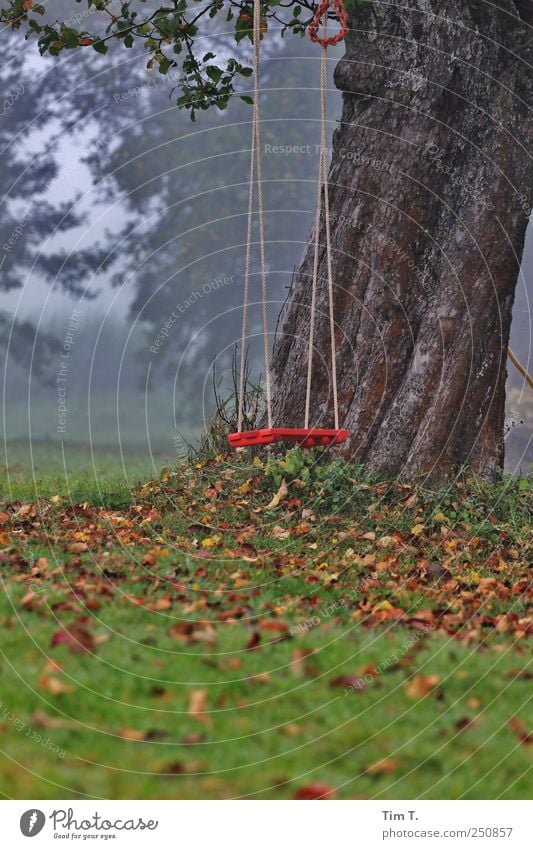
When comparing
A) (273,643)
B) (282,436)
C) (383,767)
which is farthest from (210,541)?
(383,767)

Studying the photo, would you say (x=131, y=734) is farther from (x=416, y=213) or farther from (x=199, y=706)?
(x=416, y=213)

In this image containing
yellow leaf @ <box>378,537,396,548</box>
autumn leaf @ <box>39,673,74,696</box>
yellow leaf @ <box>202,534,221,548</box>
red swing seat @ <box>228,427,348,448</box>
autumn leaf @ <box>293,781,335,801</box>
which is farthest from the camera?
yellow leaf @ <box>378,537,396,548</box>

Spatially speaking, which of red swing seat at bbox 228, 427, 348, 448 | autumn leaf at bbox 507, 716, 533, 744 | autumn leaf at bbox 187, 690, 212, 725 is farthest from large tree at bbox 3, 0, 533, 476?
autumn leaf at bbox 187, 690, 212, 725

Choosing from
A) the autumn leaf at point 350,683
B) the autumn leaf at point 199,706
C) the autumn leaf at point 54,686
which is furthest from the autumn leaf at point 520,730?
the autumn leaf at point 54,686

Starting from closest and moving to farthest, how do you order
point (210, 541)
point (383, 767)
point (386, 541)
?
point (383, 767) → point (210, 541) → point (386, 541)

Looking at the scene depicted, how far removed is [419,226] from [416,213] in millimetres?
121

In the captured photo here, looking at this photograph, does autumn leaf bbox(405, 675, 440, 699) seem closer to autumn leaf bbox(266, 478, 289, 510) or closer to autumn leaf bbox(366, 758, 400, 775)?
autumn leaf bbox(366, 758, 400, 775)

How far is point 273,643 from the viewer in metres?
4.81

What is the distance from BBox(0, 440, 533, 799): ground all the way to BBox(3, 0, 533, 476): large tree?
762 millimetres

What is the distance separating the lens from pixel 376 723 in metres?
4.01

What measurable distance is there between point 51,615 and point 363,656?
166 cm

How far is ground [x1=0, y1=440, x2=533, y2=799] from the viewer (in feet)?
12.2

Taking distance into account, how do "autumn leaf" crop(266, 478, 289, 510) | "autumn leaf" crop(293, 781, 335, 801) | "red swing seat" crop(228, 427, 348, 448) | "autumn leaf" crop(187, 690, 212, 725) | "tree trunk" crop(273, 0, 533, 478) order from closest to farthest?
"autumn leaf" crop(293, 781, 335, 801)
"autumn leaf" crop(187, 690, 212, 725)
"red swing seat" crop(228, 427, 348, 448)
"autumn leaf" crop(266, 478, 289, 510)
"tree trunk" crop(273, 0, 533, 478)
